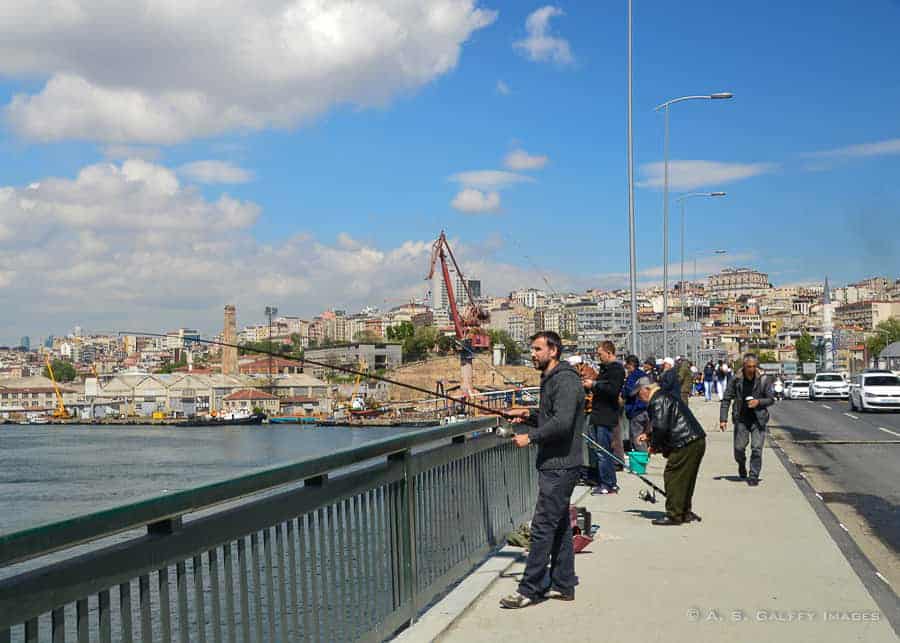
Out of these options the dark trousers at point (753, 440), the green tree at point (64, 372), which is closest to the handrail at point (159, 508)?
the dark trousers at point (753, 440)

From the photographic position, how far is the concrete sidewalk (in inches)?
262

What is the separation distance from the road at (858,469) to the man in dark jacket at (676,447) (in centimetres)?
167

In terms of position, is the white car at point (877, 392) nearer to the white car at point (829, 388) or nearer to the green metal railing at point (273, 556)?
the white car at point (829, 388)

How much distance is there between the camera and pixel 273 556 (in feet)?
15.9

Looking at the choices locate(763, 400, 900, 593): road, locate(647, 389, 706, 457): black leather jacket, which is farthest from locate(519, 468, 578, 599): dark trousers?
locate(647, 389, 706, 457): black leather jacket

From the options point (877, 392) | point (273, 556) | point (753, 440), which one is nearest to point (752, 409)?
point (753, 440)

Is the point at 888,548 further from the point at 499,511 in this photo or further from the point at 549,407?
the point at 549,407

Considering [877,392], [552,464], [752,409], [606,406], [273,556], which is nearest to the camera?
[273,556]

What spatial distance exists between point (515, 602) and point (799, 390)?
5638 centimetres

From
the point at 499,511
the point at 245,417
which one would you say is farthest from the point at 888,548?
the point at 245,417

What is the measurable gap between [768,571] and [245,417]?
12257cm

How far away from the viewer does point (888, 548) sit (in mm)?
10133

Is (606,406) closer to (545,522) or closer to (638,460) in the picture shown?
(638,460)

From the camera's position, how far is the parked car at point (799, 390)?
196ft
